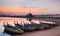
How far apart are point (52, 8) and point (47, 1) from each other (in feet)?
0.37

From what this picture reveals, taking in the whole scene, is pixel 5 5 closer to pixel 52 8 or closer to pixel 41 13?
pixel 41 13

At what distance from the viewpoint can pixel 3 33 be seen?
146 cm

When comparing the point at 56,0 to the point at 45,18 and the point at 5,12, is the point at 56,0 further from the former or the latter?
the point at 5,12

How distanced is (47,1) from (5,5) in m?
0.55

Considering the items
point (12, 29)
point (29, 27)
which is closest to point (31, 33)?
point (29, 27)

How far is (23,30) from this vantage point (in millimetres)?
1498

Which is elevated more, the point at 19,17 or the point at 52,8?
the point at 52,8

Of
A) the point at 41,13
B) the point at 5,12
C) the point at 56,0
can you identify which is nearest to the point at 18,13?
the point at 5,12

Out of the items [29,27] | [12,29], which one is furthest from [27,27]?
[12,29]

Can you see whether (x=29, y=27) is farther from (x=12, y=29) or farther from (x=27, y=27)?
(x=12, y=29)

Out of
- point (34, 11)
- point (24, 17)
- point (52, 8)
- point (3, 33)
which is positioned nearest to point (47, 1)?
point (52, 8)

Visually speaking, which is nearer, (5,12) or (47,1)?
(5,12)

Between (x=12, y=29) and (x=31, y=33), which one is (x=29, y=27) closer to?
(x=31, y=33)

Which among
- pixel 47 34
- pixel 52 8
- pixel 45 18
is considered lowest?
pixel 47 34
